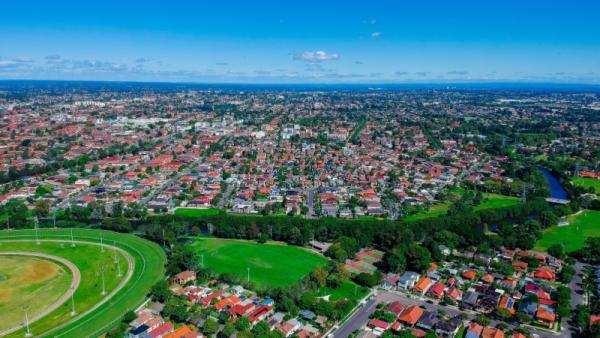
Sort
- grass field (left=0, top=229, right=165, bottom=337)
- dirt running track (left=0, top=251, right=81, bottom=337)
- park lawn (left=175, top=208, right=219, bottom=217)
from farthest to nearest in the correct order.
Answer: park lawn (left=175, top=208, right=219, bottom=217)
dirt running track (left=0, top=251, right=81, bottom=337)
grass field (left=0, top=229, right=165, bottom=337)

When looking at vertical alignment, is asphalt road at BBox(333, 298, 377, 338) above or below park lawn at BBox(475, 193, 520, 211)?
below

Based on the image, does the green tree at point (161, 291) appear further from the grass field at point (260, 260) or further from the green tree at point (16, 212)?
the green tree at point (16, 212)

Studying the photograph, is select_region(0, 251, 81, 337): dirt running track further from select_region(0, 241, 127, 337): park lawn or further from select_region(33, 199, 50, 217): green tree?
select_region(33, 199, 50, 217): green tree

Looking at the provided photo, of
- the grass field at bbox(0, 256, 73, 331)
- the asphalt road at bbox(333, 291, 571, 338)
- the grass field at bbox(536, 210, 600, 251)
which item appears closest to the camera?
the asphalt road at bbox(333, 291, 571, 338)

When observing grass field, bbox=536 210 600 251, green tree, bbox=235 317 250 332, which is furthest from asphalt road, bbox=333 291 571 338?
grass field, bbox=536 210 600 251

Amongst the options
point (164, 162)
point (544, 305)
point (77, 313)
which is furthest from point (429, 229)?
point (164, 162)

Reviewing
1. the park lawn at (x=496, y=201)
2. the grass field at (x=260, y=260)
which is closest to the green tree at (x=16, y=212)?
the grass field at (x=260, y=260)
